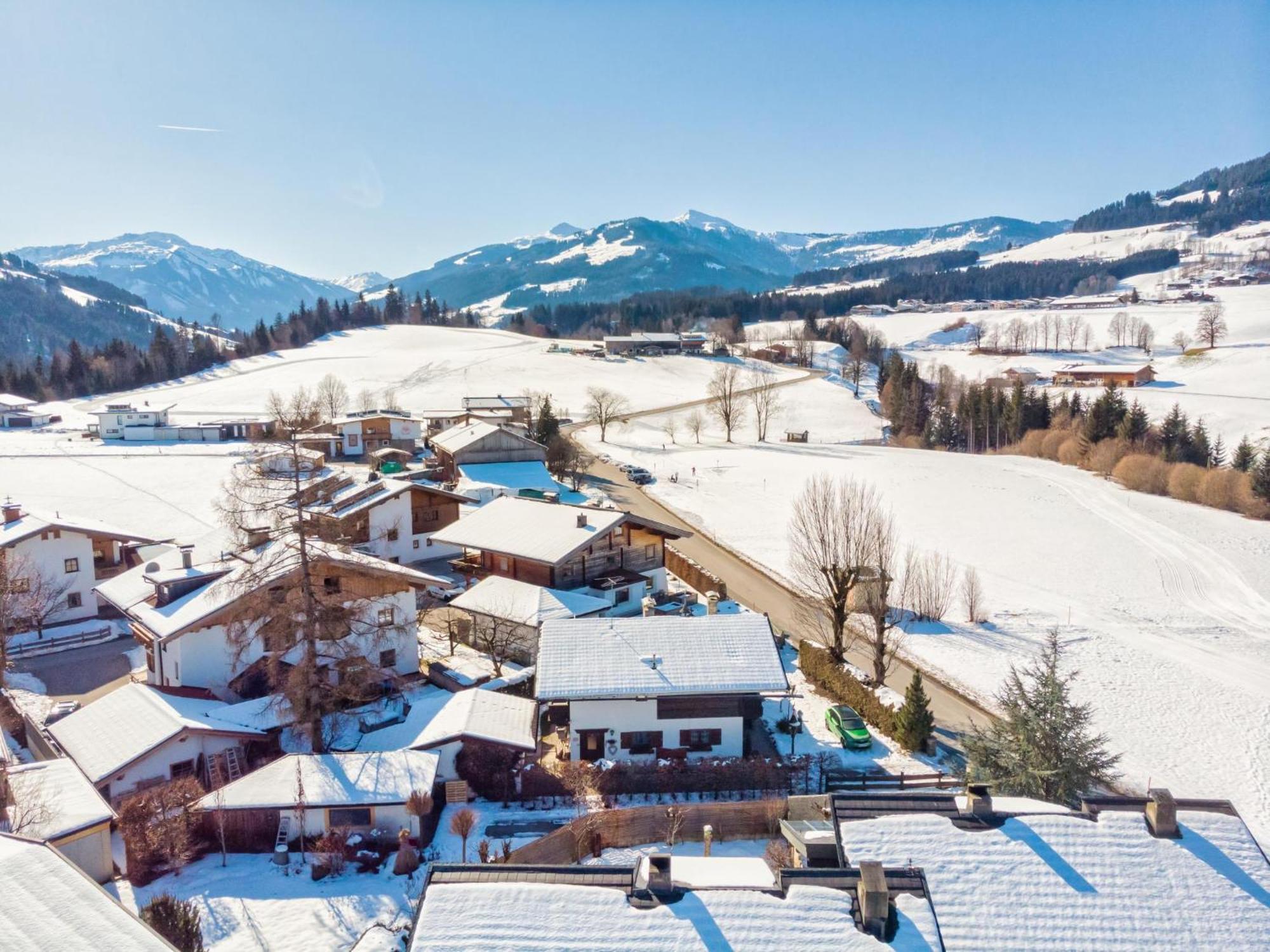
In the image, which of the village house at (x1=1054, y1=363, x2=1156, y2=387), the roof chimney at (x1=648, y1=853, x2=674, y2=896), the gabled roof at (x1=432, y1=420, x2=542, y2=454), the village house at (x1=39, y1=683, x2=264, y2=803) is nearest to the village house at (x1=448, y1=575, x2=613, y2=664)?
the village house at (x1=39, y1=683, x2=264, y2=803)

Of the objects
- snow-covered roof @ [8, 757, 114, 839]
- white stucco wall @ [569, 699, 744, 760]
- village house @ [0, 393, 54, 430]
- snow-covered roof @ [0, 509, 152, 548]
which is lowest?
white stucco wall @ [569, 699, 744, 760]

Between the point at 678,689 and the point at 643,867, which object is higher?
the point at 643,867

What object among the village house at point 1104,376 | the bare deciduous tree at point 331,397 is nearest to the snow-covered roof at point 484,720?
the bare deciduous tree at point 331,397

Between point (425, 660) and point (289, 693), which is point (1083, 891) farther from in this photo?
point (425, 660)

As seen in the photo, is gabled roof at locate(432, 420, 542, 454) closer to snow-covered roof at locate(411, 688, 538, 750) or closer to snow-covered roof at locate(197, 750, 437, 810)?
snow-covered roof at locate(411, 688, 538, 750)

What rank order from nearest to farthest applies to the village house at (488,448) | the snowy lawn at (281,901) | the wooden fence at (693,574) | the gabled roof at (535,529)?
the snowy lawn at (281,901) < the gabled roof at (535,529) < the wooden fence at (693,574) < the village house at (488,448)

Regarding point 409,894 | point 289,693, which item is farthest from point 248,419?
point 409,894

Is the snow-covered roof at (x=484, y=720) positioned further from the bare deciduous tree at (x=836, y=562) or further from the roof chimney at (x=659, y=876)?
the bare deciduous tree at (x=836, y=562)
